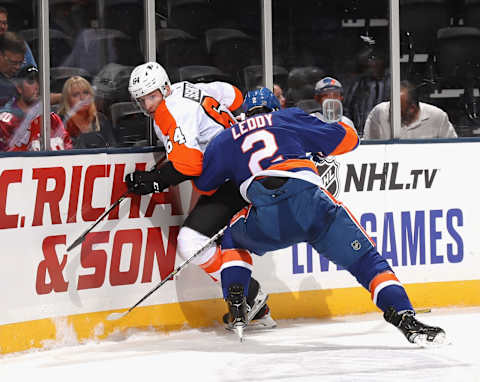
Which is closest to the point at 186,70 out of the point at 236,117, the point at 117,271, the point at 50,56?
the point at 236,117

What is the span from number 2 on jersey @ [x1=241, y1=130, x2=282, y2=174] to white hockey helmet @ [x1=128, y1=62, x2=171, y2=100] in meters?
0.60

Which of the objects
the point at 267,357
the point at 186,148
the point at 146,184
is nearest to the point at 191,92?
the point at 186,148

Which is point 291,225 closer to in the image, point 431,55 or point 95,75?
point 95,75

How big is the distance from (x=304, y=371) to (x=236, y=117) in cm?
172

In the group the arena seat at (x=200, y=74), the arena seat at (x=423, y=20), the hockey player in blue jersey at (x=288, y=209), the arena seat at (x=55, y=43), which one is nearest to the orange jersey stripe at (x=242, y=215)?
the hockey player in blue jersey at (x=288, y=209)

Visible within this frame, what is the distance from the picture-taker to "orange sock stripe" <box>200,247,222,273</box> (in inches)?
177

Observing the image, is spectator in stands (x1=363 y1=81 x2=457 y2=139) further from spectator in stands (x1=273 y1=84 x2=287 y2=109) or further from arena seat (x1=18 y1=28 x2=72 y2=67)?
arena seat (x1=18 y1=28 x2=72 y2=67)

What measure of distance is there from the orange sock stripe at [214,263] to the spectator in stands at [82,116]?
776mm

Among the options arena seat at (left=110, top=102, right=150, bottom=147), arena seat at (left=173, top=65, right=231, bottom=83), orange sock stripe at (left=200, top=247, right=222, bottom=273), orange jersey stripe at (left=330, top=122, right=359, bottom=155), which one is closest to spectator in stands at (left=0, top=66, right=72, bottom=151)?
arena seat at (left=110, top=102, right=150, bottom=147)

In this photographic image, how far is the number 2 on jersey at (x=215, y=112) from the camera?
4.54m

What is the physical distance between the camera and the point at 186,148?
4.33 metres

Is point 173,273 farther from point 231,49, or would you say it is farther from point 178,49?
point 231,49

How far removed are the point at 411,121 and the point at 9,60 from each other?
2315 millimetres

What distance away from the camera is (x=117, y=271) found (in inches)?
176
